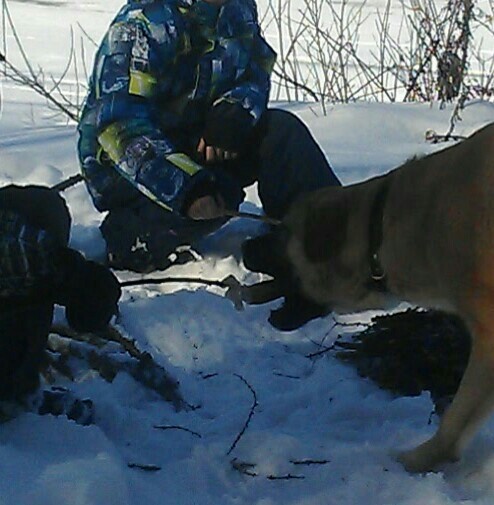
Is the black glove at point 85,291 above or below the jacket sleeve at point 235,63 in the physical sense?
below

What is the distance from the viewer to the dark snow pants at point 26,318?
2.47m

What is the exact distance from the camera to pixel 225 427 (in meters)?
2.72

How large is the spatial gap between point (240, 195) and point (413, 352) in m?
1.17

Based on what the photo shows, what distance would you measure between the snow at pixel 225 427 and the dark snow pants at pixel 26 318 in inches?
4.0

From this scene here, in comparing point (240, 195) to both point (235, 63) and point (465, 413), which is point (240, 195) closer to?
point (235, 63)

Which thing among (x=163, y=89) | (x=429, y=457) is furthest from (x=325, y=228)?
(x=163, y=89)

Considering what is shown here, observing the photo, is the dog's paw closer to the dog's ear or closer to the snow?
the snow

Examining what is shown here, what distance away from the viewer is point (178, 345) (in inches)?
131

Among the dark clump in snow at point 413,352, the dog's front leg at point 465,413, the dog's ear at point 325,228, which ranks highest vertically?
the dog's ear at point 325,228

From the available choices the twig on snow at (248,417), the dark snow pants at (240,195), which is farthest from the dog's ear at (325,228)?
the dark snow pants at (240,195)

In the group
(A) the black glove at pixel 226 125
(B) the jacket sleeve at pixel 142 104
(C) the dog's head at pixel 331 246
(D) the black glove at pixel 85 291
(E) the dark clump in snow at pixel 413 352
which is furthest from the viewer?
(A) the black glove at pixel 226 125

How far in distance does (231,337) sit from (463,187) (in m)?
1.12

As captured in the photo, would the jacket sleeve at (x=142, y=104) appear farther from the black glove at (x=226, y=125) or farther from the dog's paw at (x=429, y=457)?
the dog's paw at (x=429, y=457)

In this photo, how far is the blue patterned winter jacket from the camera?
3.54 meters
